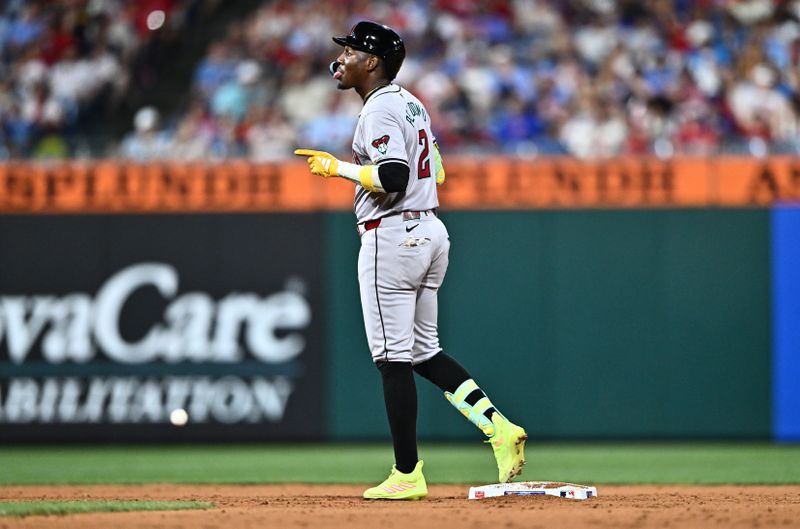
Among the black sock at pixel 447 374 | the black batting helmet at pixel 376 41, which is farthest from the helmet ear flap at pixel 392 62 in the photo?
the black sock at pixel 447 374

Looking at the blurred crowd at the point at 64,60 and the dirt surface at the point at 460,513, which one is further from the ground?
the blurred crowd at the point at 64,60

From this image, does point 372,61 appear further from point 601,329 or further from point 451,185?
point 601,329

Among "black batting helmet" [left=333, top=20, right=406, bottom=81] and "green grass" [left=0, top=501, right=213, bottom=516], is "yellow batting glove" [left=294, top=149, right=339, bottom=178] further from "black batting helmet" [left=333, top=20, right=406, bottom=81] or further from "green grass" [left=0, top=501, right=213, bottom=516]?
"green grass" [left=0, top=501, right=213, bottom=516]

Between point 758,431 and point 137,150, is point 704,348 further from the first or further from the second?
point 137,150

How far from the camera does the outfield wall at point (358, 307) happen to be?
1022 cm

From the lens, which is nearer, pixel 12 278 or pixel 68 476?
pixel 68 476

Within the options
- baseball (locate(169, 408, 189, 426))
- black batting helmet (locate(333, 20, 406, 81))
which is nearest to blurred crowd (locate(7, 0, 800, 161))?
baseball (locate(169, 408, 189, 426))

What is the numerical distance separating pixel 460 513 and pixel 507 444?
651mm

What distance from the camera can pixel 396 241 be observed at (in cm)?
562

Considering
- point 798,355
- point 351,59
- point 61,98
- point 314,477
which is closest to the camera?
point 351,59

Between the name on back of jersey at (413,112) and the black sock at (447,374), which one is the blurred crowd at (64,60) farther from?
the black sock at (447,374)

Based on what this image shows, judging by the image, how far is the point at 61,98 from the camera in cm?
1265

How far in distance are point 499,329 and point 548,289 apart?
503mm

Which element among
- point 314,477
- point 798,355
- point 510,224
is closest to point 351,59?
point 314,477
